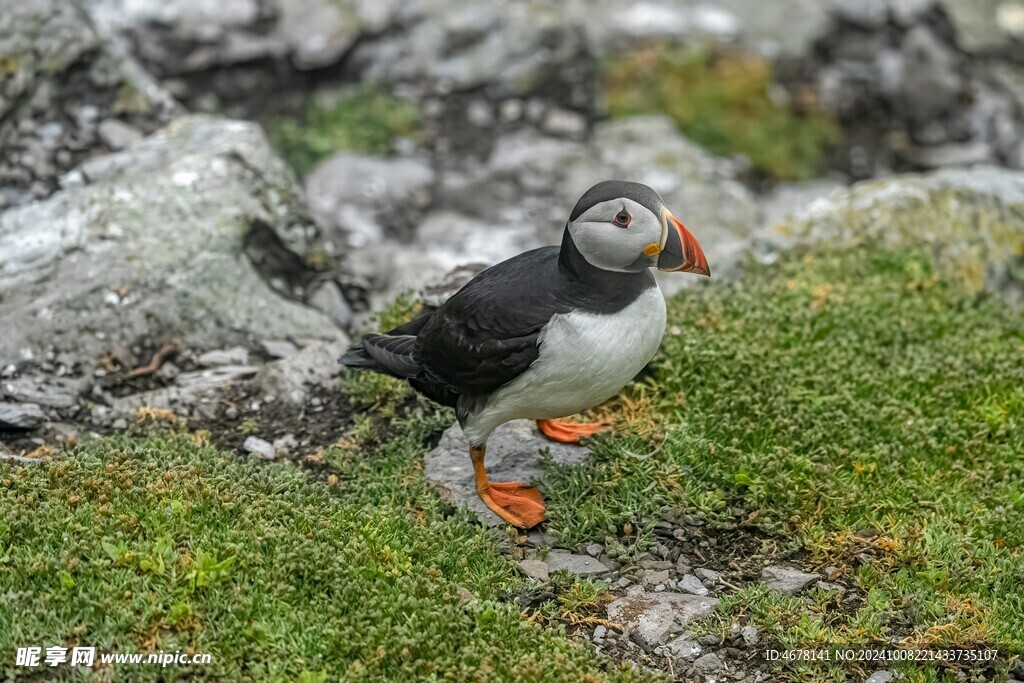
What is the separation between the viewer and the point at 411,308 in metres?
8.35

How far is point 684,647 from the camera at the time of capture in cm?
564

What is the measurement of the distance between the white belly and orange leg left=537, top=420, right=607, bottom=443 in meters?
1.05

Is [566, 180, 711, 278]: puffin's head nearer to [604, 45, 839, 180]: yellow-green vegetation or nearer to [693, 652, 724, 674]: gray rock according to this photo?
[693, 652, 724, 674]: gray rock

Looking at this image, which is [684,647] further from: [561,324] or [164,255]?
[164,255]

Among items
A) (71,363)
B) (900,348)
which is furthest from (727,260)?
(71,363)

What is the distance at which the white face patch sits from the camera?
18.3 feet

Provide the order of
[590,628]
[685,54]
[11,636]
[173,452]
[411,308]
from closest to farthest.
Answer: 1. [11,636]
2. [590,628]
3. [173,452]
4. [411,308]
5. [685,54]

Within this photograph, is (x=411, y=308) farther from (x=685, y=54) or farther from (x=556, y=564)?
(x=685, y=54)

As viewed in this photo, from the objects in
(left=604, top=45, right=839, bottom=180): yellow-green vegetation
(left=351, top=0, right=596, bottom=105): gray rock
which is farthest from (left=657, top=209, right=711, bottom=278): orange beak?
(left=604, top=45, right=839, bottom=180): yellow-green vegetation

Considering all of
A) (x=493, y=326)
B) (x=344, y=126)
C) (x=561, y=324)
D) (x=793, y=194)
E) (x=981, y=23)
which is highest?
(x=561, y=324)

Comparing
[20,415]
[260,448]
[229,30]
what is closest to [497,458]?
[260,448]

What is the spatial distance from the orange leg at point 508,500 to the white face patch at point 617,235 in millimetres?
1418

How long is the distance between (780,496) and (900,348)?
7.22 ft

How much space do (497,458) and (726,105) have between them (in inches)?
298
